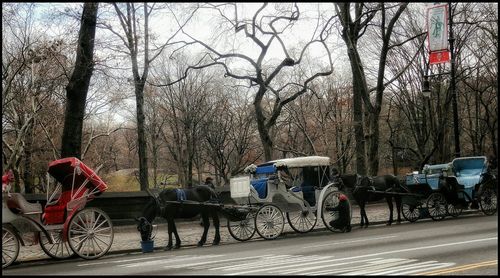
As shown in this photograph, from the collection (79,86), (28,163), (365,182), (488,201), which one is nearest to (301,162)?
(365,182)

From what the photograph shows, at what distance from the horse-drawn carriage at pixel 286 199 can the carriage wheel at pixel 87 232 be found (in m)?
4.10

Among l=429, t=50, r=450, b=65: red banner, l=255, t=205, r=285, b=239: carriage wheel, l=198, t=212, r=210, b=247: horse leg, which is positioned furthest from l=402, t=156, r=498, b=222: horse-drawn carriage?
l=198, t=212, r=210, b=247: horse leg

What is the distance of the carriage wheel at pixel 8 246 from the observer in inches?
508

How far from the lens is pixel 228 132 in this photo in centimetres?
5622

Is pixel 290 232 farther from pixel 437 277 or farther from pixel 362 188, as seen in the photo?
pixel 437 277

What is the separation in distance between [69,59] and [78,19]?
16029 mm

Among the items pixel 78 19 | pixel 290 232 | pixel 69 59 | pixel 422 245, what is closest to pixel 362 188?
pixel 290 232

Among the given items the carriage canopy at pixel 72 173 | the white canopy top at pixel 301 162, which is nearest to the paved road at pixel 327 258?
the carriage canopy at pixel 72 173

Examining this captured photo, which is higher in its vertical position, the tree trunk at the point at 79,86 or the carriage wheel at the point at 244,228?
the tree trunk at the point at 79,86

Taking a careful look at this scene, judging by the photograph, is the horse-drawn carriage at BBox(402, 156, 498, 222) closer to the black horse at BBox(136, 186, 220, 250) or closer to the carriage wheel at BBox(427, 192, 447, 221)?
the carriage wheel at BBox(427, 192, 447, 221)

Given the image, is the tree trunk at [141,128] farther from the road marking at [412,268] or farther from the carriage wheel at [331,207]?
Result: the road marking at [412,268]

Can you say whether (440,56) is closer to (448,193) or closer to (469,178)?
(469,178)

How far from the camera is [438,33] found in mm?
24438

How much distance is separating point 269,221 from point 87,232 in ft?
18.4
